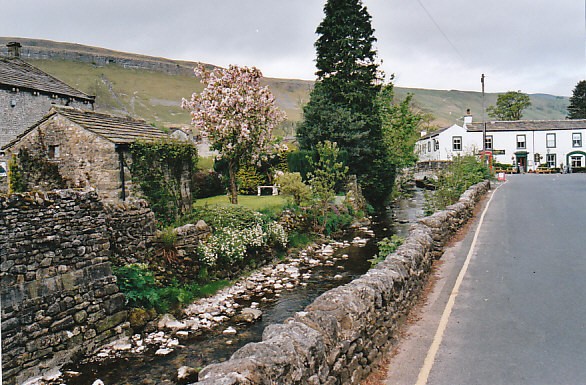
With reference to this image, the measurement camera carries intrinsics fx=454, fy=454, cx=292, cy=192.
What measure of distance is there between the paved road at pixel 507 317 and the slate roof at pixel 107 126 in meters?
11.5

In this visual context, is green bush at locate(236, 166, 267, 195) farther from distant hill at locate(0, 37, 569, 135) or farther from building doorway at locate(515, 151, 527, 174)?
distant hill at locate(0, 37, 569, 135)

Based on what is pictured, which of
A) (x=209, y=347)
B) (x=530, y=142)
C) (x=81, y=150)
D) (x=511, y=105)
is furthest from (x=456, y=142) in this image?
(x=209, y=347)

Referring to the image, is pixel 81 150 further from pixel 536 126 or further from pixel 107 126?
pixel 536 126

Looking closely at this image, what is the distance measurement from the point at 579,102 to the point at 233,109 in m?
83.1

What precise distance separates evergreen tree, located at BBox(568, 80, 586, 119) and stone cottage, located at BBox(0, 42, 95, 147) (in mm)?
83322

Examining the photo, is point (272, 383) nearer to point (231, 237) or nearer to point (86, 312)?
point (86, 312)

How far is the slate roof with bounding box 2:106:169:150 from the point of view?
15375mm

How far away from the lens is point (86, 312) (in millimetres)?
11172

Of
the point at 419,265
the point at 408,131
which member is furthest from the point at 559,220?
the point at 408,131

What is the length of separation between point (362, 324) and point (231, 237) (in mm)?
11178

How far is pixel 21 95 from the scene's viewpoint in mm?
24312

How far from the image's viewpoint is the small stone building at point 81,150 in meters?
15.3

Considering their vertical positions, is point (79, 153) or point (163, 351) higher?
point (79, 153)

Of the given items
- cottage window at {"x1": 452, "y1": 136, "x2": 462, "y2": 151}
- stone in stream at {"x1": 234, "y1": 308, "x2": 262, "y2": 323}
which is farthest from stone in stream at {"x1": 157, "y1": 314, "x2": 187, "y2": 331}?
cottage window at {"x1": 452, "y1": 136, "x2": 462, "y2": 151}
